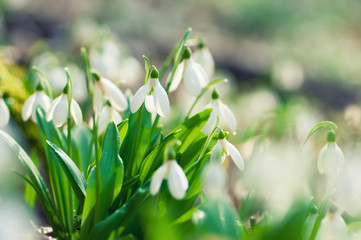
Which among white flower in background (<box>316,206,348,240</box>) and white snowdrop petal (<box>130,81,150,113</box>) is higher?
white snowdrop petal (<box>130,81,150,113</box>)

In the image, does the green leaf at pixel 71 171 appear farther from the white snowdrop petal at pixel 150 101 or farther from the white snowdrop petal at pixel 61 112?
the white snowdrop petal at pixel 150 101

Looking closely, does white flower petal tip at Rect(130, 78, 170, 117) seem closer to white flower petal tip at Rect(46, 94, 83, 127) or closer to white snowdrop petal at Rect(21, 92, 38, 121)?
white flower petal tip at Rect(46, 94, 83, 127)

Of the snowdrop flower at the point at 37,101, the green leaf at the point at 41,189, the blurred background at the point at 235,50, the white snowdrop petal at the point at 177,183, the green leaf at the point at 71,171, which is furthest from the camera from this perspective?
the blurred background at the point at 235,50

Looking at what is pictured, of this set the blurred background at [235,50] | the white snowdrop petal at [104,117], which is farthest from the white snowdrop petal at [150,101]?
the blurred background at [235,50]

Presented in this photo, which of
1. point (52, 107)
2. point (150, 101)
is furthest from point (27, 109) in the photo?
point (150, 101)

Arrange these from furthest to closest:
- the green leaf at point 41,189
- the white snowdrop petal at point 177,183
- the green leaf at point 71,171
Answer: the green leaf at point 41,189
the green leaf at point 71,171
the white snowdrop petal at point 177,183

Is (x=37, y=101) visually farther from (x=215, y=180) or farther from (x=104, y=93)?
(x=215, y=180)

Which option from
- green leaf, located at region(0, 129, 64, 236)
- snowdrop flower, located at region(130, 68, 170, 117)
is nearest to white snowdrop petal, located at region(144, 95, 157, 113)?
snowdrop flower, located at region(130, 68, 170, 117)
